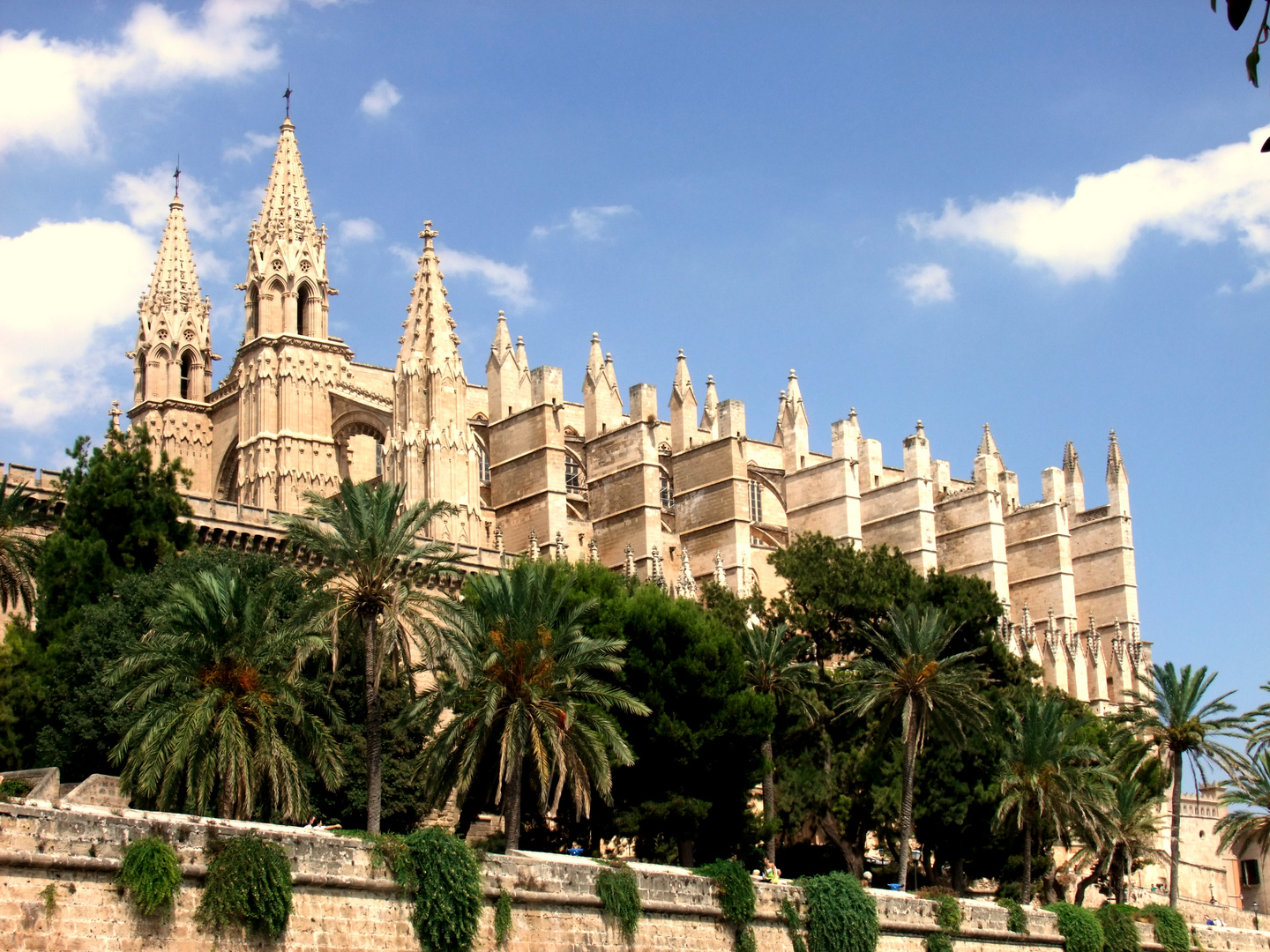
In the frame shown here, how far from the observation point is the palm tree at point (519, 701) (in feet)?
89.8

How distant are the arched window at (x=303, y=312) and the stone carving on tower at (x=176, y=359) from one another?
446 cm

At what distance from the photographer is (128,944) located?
752 inches

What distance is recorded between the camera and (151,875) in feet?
63.2

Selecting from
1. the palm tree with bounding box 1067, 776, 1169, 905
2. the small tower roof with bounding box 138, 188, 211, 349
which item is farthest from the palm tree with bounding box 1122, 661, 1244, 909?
the small tower roof with bounding box 138, 188, 211, 349

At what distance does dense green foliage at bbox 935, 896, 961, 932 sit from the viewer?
101ft

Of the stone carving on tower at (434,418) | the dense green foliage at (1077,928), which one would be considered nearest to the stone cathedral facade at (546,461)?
the stone carving on tower at (434,418)

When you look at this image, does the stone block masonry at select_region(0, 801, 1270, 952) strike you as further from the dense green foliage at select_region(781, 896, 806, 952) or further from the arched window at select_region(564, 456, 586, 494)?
the arched window at select_region(564, 456, 586, 494)

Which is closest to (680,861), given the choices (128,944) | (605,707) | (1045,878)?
(605,707)

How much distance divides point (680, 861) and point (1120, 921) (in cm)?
929

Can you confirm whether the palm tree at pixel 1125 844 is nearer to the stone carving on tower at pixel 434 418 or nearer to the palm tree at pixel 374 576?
the stone carving on tower at pixel 434 418

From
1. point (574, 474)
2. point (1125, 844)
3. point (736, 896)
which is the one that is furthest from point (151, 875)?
point (574, 474)

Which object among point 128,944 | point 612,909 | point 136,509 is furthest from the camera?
point 136,509

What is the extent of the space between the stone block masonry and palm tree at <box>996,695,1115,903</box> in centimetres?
844

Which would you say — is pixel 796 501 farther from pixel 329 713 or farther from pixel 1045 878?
pixel 329 713
